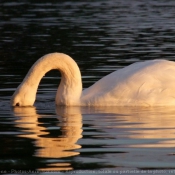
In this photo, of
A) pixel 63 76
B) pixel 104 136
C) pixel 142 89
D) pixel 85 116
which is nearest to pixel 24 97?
pixel 63 76

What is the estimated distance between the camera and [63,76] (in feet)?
49.0

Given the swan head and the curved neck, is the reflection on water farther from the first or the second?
the curved neck

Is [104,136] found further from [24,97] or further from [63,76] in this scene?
[63,76]

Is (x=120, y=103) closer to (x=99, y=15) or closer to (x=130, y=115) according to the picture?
(x=130, y=115)

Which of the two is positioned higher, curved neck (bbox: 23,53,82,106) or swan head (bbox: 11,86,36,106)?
curved neck (bbox: 23,53,82,106)

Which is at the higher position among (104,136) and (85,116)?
(104,136)

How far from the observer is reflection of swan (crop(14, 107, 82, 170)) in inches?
408

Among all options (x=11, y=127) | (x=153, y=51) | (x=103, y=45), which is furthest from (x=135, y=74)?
(x=103, y=45)

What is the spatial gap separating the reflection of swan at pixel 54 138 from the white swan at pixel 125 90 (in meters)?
0.32

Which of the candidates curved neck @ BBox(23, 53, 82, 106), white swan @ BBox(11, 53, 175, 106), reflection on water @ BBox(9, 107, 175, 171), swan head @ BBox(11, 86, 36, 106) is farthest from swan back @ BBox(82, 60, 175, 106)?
swan head @ BBox(11, 86, 36, 106)

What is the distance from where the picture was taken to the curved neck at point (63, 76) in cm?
1463

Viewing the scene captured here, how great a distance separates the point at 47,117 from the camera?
13422 millimetres

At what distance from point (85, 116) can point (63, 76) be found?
1.77m

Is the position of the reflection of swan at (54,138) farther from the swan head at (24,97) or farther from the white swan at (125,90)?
the white swan at (125,90)
